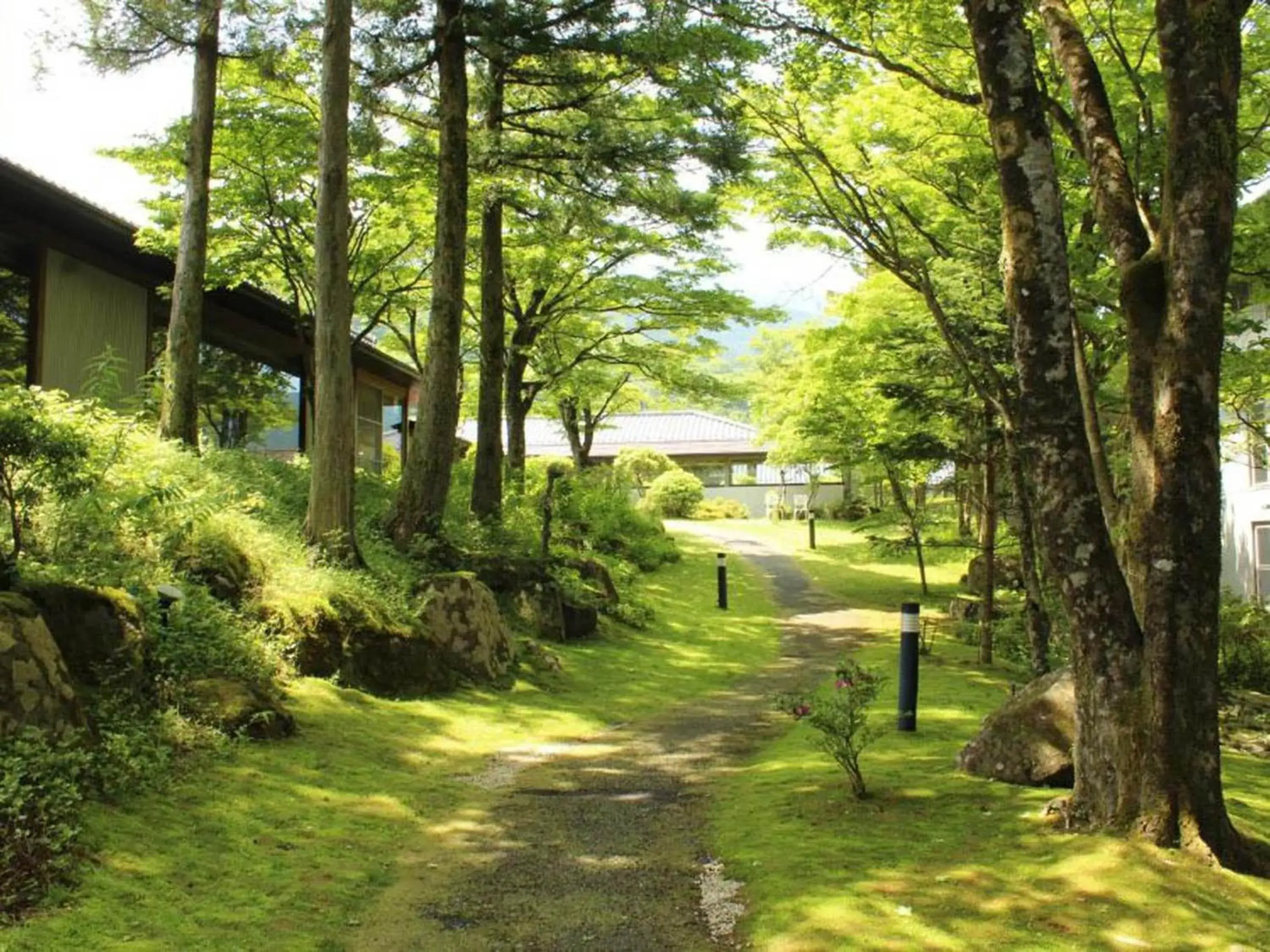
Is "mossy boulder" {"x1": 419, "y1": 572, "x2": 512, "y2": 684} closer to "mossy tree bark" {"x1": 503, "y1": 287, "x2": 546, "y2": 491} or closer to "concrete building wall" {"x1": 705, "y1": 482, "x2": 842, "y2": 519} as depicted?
"mossy tree bark" {"x1": 503, "y1": 287, "x2": 546, "y2": 491}

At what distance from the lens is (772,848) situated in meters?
4.98

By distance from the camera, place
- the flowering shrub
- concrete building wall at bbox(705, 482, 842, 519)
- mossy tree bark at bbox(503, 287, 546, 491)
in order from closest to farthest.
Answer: the flowering shrub < mossy tree bark at bbox(503, 287, 546, 491) < concrete building wall at bbox(705, 482, 842, 519)

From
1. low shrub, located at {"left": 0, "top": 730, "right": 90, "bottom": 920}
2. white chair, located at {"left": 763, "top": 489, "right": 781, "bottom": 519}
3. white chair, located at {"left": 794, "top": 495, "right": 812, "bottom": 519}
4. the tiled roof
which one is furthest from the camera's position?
the tiled roof

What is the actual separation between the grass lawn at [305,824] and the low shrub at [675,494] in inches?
1144

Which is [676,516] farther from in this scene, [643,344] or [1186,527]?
[1186,527]

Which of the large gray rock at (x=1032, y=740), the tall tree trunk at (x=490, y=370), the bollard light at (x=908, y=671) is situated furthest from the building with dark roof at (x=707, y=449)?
the large gray rock at (x=1032, y=740)

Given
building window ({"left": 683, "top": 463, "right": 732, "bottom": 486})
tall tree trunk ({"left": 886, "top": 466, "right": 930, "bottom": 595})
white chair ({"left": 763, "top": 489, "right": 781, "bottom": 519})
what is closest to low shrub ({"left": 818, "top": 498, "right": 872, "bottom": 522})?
white chair ({"left": 763, "top": 489, "right": 781, "bottom": 519})

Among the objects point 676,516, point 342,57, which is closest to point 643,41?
point 342,57

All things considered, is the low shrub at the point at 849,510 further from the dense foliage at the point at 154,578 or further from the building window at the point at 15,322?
the building window at the point at 15,322

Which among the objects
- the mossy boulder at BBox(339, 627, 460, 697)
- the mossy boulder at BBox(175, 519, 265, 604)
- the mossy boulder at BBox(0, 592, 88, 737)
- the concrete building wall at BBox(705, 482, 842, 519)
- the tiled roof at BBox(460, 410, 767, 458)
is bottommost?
the mossy boulder at BBox(339, 627, 460, 697)

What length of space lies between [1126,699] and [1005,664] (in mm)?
9054

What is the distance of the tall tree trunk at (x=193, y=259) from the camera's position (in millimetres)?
11641

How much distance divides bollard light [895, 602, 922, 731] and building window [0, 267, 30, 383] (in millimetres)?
11934

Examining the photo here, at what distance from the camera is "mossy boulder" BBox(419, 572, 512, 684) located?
9586 millimetres
